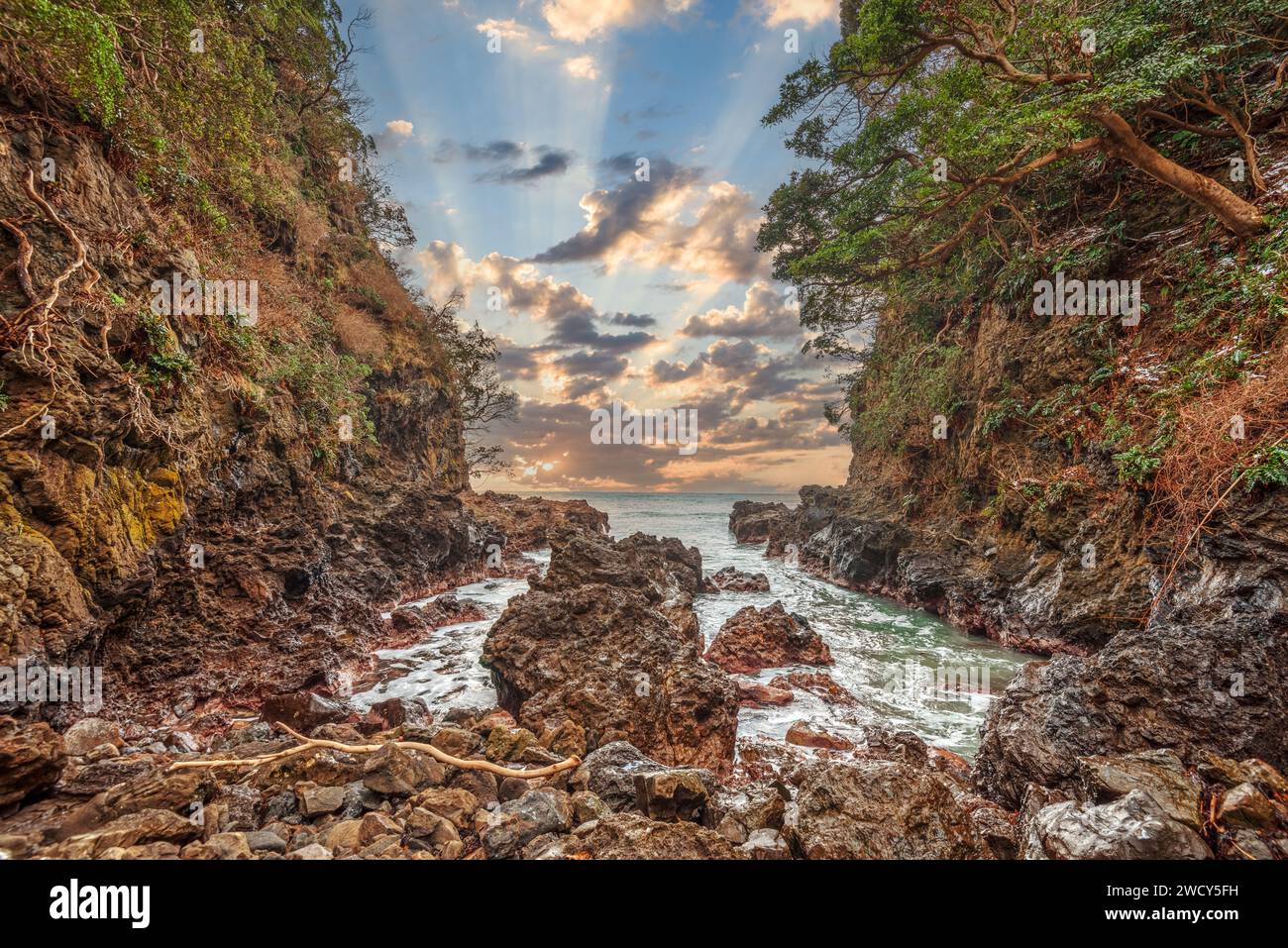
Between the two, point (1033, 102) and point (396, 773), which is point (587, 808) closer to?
point (396, 773)

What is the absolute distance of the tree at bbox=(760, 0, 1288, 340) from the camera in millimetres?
8328

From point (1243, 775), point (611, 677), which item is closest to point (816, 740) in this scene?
point (611, 677)

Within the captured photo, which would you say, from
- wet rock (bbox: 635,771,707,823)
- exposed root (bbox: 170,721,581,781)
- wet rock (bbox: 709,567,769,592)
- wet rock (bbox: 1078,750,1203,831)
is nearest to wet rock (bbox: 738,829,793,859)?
wet rock (bbox: 635,771,707,823)

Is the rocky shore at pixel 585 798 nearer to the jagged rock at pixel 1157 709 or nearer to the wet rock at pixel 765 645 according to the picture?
the jagged rock at pixel 1157 709

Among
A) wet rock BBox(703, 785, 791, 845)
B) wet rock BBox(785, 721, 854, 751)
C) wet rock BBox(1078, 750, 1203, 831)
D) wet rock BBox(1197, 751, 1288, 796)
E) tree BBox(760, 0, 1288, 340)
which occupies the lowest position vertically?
wet rock BBox(785, 721, 854, 751)

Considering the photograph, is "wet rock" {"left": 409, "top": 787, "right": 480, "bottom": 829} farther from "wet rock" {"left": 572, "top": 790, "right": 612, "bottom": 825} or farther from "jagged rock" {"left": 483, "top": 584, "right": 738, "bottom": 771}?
"jagged rock" {"left": 483, "top": 584, "right": 738, "bottom": 771}

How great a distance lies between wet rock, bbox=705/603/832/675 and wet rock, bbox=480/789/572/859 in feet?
22.0

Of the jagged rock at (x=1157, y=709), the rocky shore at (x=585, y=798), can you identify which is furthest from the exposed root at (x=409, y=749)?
the jagged rock at (x=1157, y=709)

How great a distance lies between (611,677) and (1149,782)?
16.8 ft

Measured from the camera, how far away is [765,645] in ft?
33.0
